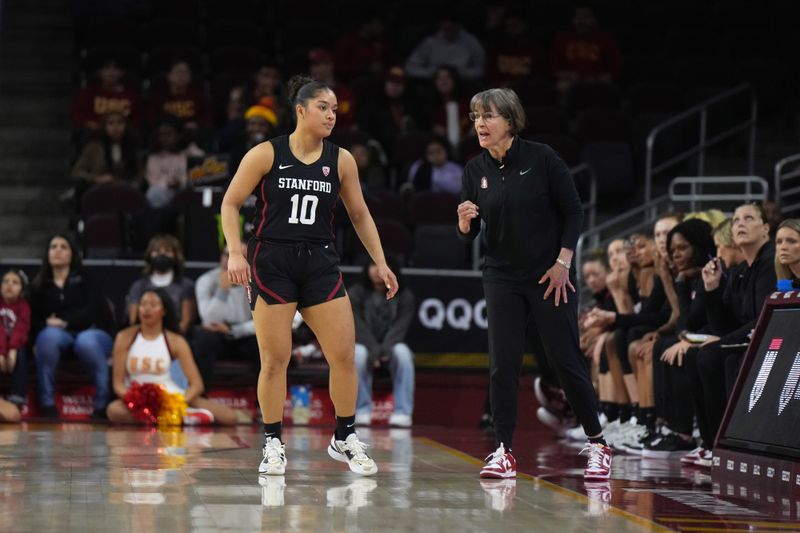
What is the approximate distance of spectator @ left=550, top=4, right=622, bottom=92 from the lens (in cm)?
1569

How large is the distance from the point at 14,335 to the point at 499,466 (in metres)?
5.51

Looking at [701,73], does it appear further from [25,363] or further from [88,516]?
[88,516]

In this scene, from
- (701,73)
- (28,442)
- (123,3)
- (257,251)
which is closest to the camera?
(257,251)

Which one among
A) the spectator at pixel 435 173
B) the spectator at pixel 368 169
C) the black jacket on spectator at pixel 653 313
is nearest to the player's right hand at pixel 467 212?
the black jacket on spectator at pixel 653 313

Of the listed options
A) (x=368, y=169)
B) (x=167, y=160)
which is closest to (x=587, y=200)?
(x=368, y=169)

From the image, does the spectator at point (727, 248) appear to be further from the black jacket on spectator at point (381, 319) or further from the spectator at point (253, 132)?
the spectator at point (253, 132)

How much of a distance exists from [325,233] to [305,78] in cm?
80

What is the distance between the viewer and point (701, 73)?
15.5m

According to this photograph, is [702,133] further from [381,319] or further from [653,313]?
[653,313]

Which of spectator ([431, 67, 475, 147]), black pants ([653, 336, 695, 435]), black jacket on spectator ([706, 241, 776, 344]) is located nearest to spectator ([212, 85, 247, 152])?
spectator ([431, 67, 475, 147])

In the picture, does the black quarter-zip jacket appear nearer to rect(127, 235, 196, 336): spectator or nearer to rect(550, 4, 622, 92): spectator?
rect(127, 235, 196, 336): spectator

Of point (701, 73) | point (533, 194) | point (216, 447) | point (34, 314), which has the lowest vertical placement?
point (216, 447)

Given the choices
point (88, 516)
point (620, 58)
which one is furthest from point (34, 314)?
point (620, 58)

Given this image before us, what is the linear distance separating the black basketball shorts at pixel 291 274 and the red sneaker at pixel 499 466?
111 centimetres
